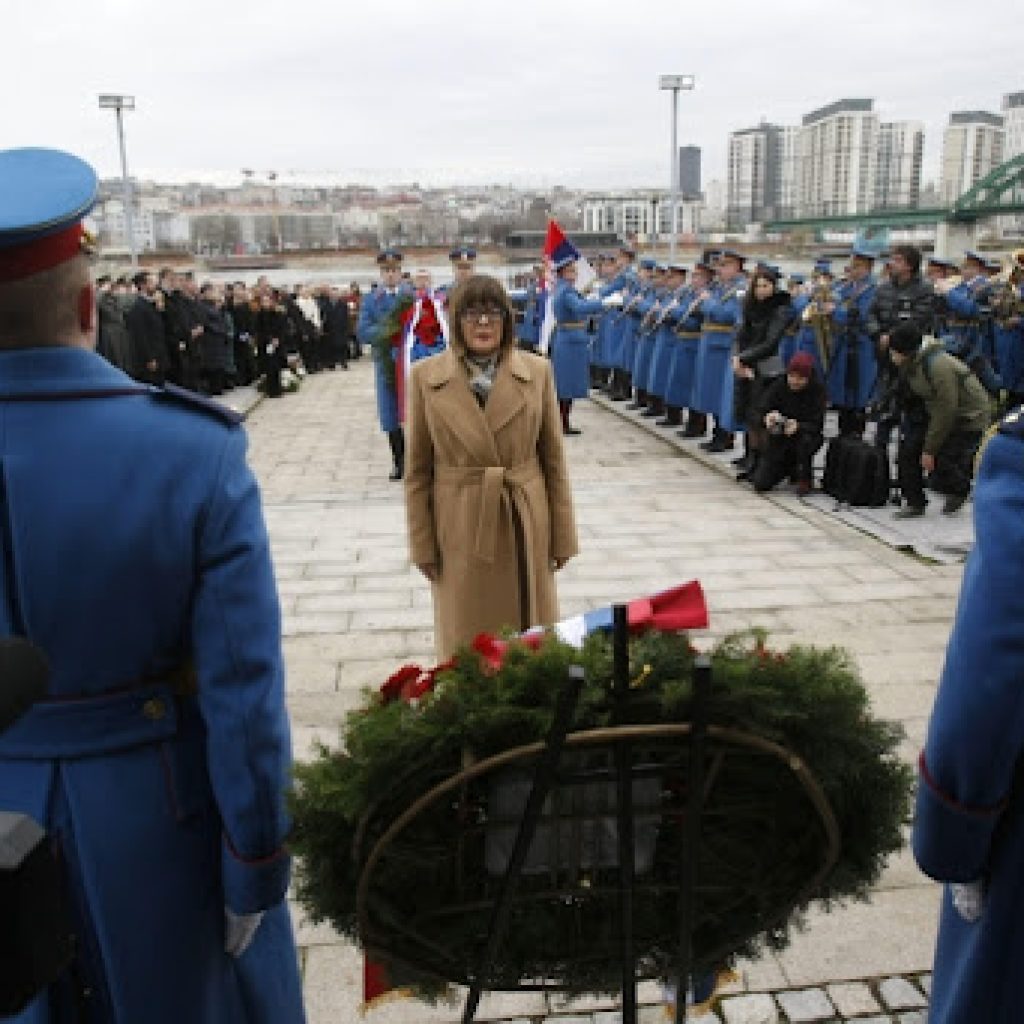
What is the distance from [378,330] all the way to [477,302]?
5286 millimetres

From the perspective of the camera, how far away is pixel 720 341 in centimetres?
1089

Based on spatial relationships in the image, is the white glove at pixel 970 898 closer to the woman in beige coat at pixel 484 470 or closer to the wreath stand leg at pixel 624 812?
the wreath stand leg at pixel 624 812

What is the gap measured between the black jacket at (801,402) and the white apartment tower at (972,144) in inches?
5190

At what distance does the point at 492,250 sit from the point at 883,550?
187ft

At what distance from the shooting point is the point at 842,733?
1.47 meters

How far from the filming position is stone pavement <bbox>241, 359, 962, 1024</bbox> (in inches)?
114

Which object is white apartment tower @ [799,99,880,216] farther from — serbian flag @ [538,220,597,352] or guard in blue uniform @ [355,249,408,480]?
guard in blue uniform @ [355,249,408,480]

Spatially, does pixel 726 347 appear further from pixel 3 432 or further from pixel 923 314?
pixel 3 432

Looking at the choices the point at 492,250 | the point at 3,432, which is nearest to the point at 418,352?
the point at 3,432

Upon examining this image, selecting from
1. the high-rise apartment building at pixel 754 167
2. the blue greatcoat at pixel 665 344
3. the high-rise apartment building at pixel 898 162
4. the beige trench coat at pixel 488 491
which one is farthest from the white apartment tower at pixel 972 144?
the beige trench coat at pixel 488 491

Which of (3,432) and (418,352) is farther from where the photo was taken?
(418,352)

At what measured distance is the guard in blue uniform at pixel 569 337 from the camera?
11688 mm

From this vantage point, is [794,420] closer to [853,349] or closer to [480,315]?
[853,349]

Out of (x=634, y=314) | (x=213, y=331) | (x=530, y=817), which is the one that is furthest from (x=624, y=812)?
(x=213, y=331)
